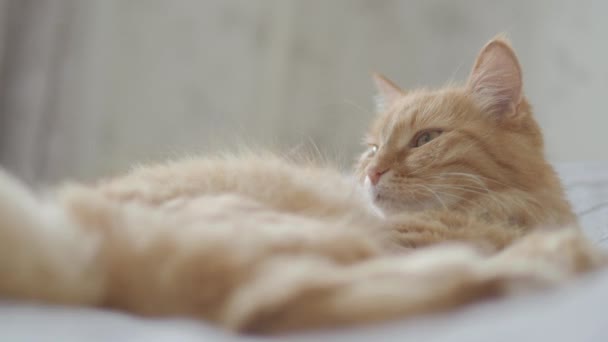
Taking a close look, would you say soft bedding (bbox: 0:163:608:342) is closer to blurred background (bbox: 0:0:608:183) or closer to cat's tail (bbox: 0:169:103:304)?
cat's tail (bbox: 0:169:103:304)

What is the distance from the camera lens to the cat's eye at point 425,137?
1421mm

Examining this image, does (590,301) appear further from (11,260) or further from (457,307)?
(11,260)

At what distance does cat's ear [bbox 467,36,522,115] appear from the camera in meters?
1.40

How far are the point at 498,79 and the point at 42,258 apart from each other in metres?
1.09

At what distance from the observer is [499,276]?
0.68 metres

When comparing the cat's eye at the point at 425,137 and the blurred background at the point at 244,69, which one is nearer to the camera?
the cat's eye at the point at 425,137

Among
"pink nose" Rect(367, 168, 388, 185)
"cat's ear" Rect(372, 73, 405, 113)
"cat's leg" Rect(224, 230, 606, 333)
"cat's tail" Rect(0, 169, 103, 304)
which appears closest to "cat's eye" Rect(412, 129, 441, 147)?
"pink nose" Rect(367, 168, 388, 185)

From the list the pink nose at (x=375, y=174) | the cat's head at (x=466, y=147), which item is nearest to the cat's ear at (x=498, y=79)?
the cat's head at (x=466, y=147)

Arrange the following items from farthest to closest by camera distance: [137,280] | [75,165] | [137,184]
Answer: [75,165] < [137,184] < [137,280]

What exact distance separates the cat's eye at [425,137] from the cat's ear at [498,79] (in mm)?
139

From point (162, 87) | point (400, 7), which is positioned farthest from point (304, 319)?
point (400, 7)

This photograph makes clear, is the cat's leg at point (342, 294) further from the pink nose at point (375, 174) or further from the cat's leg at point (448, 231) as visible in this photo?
the pink nose at point (375, 174)

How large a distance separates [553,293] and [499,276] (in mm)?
59

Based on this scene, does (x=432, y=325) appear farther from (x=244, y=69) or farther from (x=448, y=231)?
(x=244, y=69)
